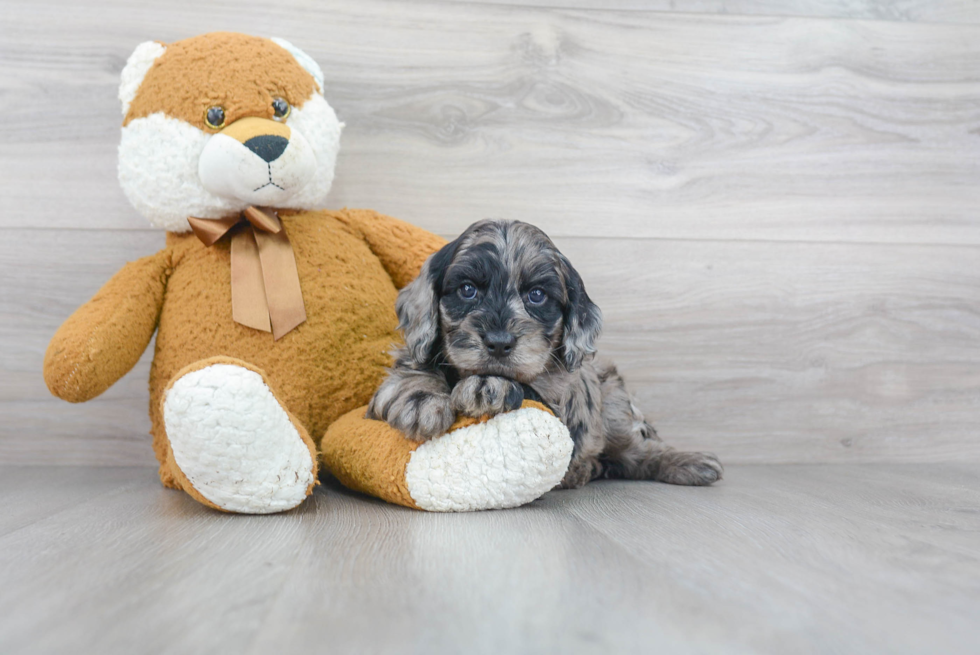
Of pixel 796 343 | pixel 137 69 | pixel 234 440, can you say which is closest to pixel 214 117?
pixel 137 69

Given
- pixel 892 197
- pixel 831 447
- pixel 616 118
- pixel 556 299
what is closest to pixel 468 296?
pixel 556 299

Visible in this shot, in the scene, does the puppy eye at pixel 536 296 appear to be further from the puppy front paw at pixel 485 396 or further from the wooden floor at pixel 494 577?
the wooden floor at pixel 494 577

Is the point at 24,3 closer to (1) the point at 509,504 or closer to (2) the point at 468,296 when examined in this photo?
(2) the point at 468,296

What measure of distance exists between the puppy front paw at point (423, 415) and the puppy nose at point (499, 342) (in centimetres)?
12

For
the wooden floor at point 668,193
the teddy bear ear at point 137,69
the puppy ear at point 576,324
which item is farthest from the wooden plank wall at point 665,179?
the puppy ear at point 576,324

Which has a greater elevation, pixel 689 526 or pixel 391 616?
pixel 391 616

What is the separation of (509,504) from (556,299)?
39 cm

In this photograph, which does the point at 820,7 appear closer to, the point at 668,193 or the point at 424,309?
the point at 668,193

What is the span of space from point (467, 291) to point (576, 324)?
0.22 meters

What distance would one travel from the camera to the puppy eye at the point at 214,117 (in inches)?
57.4

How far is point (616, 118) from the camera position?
78.4 inches

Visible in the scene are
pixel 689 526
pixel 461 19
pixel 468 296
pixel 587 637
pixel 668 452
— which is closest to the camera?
pixel 587 637

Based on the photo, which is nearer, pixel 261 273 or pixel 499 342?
pixel 499 342

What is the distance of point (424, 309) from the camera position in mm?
1377
